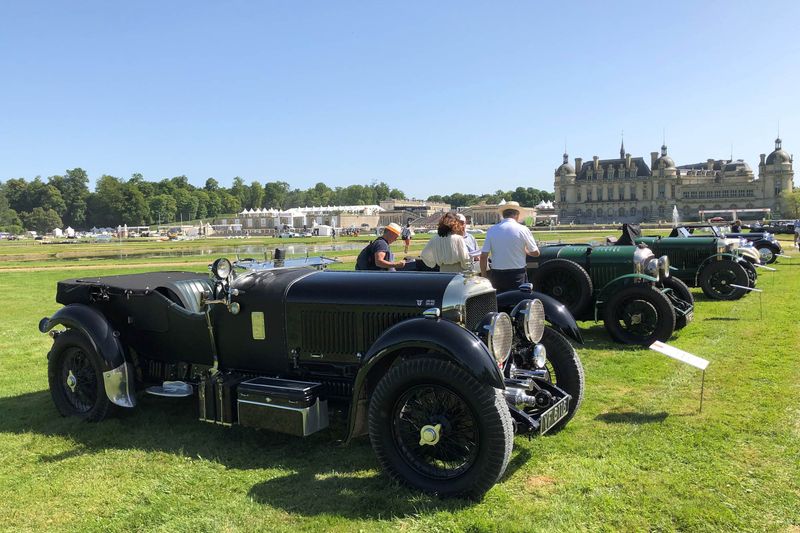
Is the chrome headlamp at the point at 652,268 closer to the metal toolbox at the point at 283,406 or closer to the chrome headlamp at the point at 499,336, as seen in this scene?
the chrome headlamp at the point at 499,336

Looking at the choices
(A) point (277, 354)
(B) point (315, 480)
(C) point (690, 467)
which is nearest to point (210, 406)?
(A) point (277, 354)

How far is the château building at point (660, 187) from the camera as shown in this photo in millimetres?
131000

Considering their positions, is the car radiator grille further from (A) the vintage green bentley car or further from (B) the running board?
(A) the vintage green bentley car

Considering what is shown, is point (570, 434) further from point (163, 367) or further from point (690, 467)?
point (163, 367)

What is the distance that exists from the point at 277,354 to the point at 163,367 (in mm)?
1514

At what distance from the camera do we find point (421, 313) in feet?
13.3

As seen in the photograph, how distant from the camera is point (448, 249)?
6773 millimetres

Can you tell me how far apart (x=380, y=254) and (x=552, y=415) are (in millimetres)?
3685

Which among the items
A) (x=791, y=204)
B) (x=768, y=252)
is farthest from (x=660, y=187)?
(x=768, y=252)

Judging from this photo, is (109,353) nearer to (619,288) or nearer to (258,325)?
(258,325)

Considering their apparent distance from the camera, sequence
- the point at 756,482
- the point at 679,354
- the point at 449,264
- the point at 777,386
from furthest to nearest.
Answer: the point at 449,264, the point at 777,386, the point at 679,354, the point at 756,482

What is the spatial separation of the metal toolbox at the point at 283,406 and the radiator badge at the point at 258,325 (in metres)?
0.40

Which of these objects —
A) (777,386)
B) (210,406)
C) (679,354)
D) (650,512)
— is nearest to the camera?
(650,512)

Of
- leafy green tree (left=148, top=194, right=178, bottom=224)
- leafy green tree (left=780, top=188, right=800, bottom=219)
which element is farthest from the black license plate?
leafy green tree (left=148, top=194, right=178, bottom=224)
